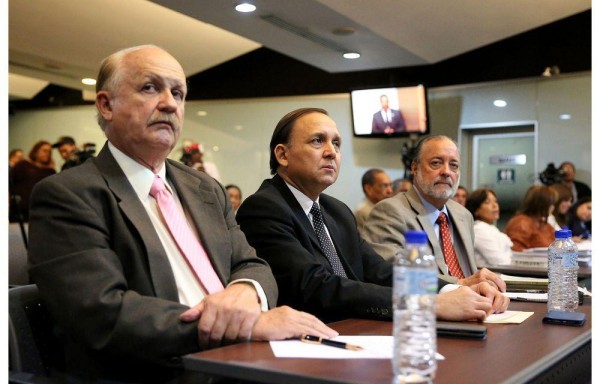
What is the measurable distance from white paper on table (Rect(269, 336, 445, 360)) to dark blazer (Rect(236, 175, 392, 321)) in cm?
41


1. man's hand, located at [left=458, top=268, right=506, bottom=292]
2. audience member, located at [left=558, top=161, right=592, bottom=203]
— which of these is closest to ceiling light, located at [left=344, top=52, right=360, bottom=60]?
audience member, located at [left=558, top=161, right=592, bottom=203]

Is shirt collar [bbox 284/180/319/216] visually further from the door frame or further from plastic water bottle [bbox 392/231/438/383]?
the door frame

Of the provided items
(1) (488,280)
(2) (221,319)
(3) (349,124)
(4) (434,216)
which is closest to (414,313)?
(2) (221,319)

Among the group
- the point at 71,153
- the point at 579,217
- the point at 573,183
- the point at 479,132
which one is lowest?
the point at 579,217

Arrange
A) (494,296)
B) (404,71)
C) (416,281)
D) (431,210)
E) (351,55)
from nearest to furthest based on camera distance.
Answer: (416,281), (494,296), (431,210), (351,55), (404,71)

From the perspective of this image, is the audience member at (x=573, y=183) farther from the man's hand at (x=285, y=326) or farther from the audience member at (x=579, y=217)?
the man's hand at (x=285, y=326)

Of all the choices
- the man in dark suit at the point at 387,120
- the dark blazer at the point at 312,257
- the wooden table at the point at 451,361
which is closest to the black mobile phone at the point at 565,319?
the wooden table at the point at 451,361

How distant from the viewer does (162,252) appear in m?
1.63

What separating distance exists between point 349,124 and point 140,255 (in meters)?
7.61

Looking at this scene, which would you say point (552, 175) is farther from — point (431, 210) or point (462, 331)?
point (462, 331)

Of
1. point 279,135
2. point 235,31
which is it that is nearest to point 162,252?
point 279,135

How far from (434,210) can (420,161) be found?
0.25 m

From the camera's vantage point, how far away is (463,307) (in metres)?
1.75

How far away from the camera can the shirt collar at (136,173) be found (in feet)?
5.73
